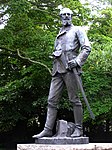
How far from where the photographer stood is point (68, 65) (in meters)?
5.98

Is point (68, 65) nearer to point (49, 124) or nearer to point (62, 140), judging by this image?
point (49, 124)

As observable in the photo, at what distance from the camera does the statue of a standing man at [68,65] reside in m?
5.96

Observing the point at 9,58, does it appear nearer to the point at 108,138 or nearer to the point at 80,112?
the point at 108,138

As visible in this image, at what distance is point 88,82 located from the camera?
41.0 feet

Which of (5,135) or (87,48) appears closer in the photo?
(87,48)

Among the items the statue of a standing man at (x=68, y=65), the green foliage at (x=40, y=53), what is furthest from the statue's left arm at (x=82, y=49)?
the green foliage at (x=40, y=53)

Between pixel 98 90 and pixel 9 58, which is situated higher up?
pixel 9 58

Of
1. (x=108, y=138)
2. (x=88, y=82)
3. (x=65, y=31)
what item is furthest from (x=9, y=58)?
(x=65, y=31)

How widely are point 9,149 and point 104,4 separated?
856 cm

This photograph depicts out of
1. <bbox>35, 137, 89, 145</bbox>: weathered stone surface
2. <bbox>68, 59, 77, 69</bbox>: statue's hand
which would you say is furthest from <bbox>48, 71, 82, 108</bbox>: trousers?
<bbox>35, 137, 89, 145</bbox>: weathered stone surface

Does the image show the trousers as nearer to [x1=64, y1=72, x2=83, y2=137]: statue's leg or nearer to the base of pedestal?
[x1=64, y1=72, x2=83, y2=137]: statue's leg

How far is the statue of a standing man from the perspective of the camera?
235 inches

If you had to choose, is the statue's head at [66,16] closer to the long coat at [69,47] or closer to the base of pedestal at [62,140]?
the long coat at [69,47]

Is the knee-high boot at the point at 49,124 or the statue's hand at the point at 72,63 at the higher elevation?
the statue's hand at the point at 72,63
